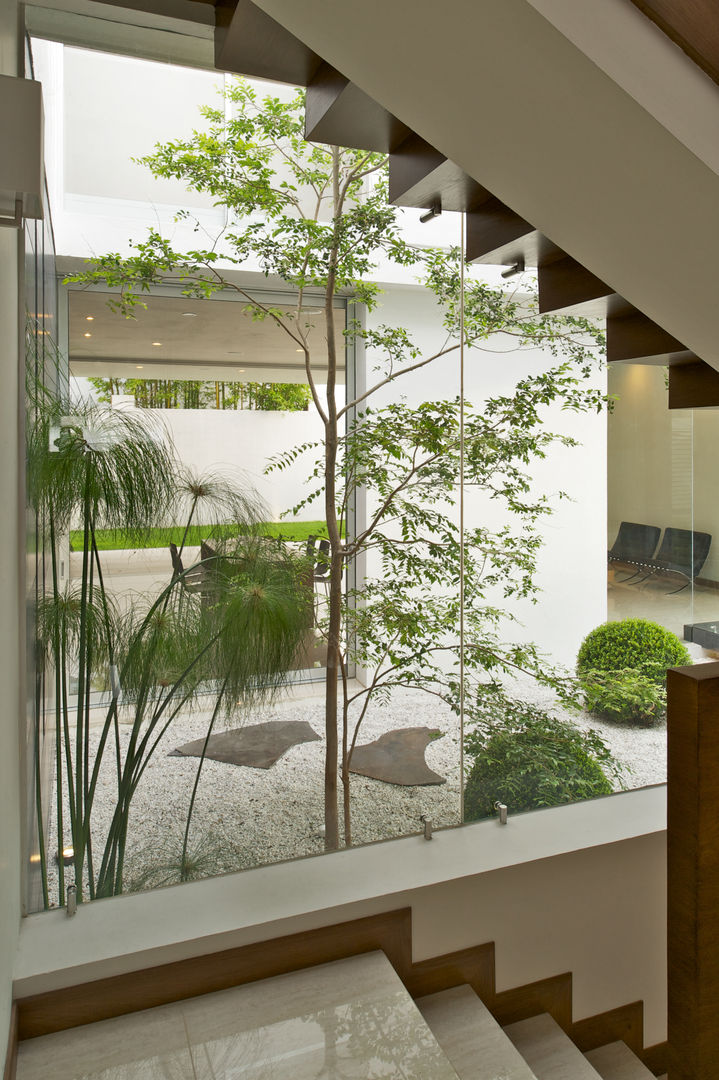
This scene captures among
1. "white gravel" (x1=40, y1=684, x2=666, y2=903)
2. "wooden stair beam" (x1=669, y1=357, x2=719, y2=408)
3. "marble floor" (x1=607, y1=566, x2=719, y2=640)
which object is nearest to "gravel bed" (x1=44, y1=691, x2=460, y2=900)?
"white gravel" (x1=40, y1=684, x2=666, y2=903)

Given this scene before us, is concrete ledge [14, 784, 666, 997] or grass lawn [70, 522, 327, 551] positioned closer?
concrete ledge [14, 784, 666, 997]

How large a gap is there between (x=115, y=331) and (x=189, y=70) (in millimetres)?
730

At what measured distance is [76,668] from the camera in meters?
1.89

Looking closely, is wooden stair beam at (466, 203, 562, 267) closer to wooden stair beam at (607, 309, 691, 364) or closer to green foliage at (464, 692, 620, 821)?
wooden stair beam at (607, 309, 691, 364)

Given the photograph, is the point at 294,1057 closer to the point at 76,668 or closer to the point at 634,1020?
the point at 76,668

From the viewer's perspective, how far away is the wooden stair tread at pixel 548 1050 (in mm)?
1884

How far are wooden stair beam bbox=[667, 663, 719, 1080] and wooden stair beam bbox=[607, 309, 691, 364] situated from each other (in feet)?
2.65

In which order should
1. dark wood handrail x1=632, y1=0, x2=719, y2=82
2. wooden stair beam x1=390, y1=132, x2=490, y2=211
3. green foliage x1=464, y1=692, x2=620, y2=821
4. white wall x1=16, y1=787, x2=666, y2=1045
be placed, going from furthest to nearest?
1. green foliage x1=464, y1=692, x2=620, y2=821
2. white wall x1=16, y1=787, x2=666, y2=1045
3. wooden stair beam x1=390, y1=132, x2=490, y2=211
4. dark wood handrail x1=632, y1=0, x2=719, y2=82

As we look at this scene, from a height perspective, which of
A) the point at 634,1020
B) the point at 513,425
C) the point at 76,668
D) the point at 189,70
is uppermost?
the point at 189,70

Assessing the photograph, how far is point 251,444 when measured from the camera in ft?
6.68

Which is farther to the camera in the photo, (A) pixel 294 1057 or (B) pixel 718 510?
(B) pixel 718 510

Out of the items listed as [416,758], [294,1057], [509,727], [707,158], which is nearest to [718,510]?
[509,727]

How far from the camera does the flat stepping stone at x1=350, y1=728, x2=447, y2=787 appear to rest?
218 cm

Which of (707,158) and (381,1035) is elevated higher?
(707,158)
